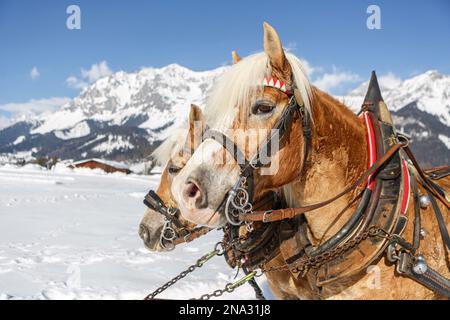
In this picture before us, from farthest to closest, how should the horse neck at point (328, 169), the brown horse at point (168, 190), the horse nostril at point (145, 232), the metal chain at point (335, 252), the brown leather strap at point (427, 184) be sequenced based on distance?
the horse nostril at point (145, 232) < the brown horse at point (168, 190) < the brown leather strap at point (427, 184) < the horse neck at point (328, 169) < the metal chain at point (335, 252)

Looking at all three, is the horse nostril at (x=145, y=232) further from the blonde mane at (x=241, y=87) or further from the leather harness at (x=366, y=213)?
the blonde mane at (x=241, y=87)

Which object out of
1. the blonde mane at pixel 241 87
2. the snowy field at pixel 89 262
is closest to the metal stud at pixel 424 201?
the blonde mane at pixel 241 87

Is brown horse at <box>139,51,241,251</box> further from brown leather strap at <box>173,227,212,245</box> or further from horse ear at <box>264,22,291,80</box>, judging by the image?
horse ear at <box>264,22,291,80</box>

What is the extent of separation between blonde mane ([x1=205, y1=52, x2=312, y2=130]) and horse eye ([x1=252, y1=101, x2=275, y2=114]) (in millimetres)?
41

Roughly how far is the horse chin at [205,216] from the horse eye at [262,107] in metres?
0.63

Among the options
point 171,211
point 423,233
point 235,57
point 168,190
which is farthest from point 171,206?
point 423,233

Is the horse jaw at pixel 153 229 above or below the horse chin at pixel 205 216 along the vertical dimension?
above

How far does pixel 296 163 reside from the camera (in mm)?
2197

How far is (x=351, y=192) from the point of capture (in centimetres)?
239

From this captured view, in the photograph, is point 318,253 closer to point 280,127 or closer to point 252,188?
point 252,188

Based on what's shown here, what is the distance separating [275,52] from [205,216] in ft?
3.36

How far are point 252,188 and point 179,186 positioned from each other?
1.40 ft

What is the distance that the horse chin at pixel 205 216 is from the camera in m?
1.97

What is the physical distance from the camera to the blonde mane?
2082 mm
